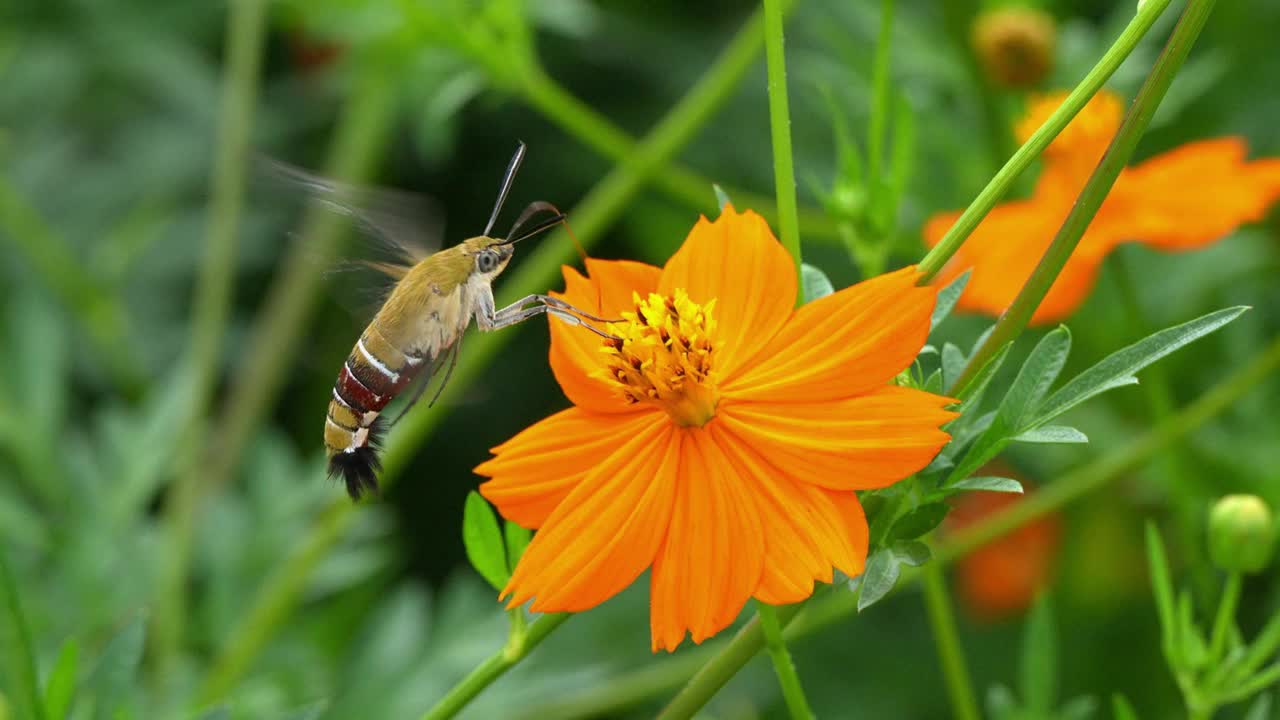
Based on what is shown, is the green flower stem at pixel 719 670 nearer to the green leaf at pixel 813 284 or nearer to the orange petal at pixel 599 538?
the orange petal at pixel 599 538

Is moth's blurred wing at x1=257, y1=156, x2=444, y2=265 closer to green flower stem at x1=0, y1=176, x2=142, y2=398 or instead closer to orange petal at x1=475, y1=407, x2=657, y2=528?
orange petal at x1=475, y1=407, x2=657, y2=528

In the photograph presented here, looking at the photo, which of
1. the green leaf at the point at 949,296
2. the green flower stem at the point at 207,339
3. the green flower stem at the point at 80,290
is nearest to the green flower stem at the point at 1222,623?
the green leaf at the point at 949,296

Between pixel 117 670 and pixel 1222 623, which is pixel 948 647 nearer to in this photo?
pixel 1222 623

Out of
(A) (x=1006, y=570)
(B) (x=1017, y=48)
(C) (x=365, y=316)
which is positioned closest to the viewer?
(C) (x=365, y=316)

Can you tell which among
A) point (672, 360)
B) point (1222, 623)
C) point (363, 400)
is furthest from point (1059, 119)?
point (363, 400)

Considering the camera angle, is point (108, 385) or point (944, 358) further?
point (108, 385)

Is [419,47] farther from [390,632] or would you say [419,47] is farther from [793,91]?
[390,632]

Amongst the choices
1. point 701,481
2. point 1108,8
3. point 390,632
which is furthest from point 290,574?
point 1108,8
